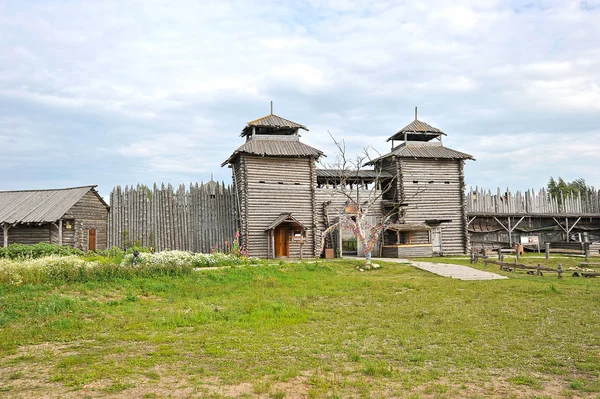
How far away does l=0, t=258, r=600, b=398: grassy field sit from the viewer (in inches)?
250

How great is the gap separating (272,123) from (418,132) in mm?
10909

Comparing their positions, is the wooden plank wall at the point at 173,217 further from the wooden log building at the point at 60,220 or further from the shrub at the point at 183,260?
the shrub at the point at 183,260

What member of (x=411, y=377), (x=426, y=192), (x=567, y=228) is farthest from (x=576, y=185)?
(x=411, y=377)

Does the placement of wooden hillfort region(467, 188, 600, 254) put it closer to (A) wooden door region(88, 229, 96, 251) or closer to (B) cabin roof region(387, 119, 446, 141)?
(B) cabin roof region(387, 119, 446, 141)

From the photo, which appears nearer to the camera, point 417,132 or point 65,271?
point 65,271

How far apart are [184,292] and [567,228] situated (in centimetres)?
3384

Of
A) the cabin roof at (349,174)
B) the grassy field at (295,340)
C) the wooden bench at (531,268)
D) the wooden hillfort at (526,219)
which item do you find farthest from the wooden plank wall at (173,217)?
the wooden hillfort at (526,219)

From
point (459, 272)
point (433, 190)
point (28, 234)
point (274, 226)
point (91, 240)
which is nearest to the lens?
point (459, 272)

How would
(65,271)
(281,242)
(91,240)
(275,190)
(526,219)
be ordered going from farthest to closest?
(526,219) < (275,190) < (281,242) < (91,240) < (65,271)

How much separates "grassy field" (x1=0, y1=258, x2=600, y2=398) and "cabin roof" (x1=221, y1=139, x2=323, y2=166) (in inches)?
526

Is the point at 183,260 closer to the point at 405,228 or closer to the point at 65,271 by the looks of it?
the point at 65,271

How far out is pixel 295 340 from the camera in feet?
29.2

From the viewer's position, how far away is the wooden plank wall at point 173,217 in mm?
27469

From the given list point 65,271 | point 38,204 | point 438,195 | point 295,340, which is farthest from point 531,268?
point 38,204
